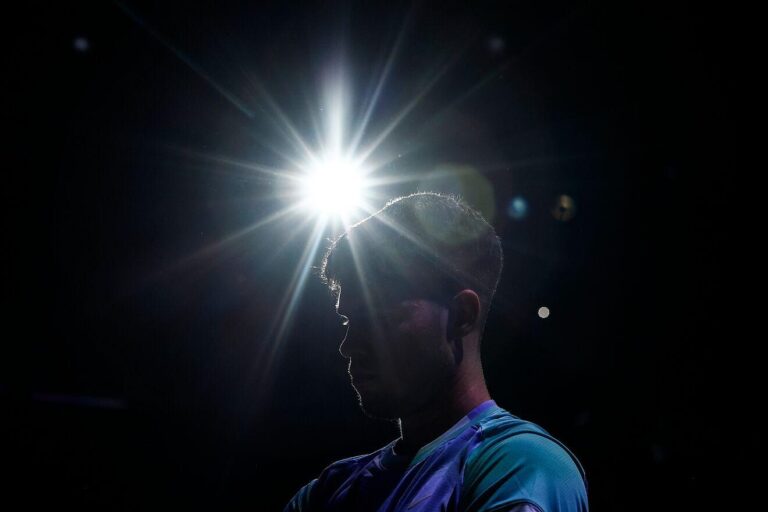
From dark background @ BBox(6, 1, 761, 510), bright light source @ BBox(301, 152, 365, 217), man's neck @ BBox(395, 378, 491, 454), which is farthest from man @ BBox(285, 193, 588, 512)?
bright light source @ BBox(301, 152, 365, 217)

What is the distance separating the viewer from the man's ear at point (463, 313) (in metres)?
1.40

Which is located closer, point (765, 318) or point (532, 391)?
point (765, 318)

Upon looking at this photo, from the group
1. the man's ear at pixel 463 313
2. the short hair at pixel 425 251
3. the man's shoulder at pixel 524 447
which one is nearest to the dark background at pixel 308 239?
the short hair at pixel 425 251

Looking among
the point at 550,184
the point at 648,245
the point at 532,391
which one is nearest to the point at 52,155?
the point at 550,184

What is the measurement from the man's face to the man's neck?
3 cm

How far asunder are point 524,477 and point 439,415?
0.39 meters

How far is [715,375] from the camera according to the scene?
2945 millimetres

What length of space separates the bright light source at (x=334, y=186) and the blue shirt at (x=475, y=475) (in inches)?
88.3

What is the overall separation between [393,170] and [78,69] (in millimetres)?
1844

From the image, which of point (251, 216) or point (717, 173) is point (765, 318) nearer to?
point (717, 173)

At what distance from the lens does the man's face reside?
132cm

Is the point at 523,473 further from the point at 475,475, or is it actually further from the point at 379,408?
the point at 379,408

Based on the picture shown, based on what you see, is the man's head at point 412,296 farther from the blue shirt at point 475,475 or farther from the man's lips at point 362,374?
the blue shirt at point 475,475

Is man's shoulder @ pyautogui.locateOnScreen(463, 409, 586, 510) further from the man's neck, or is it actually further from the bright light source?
the bright light source
